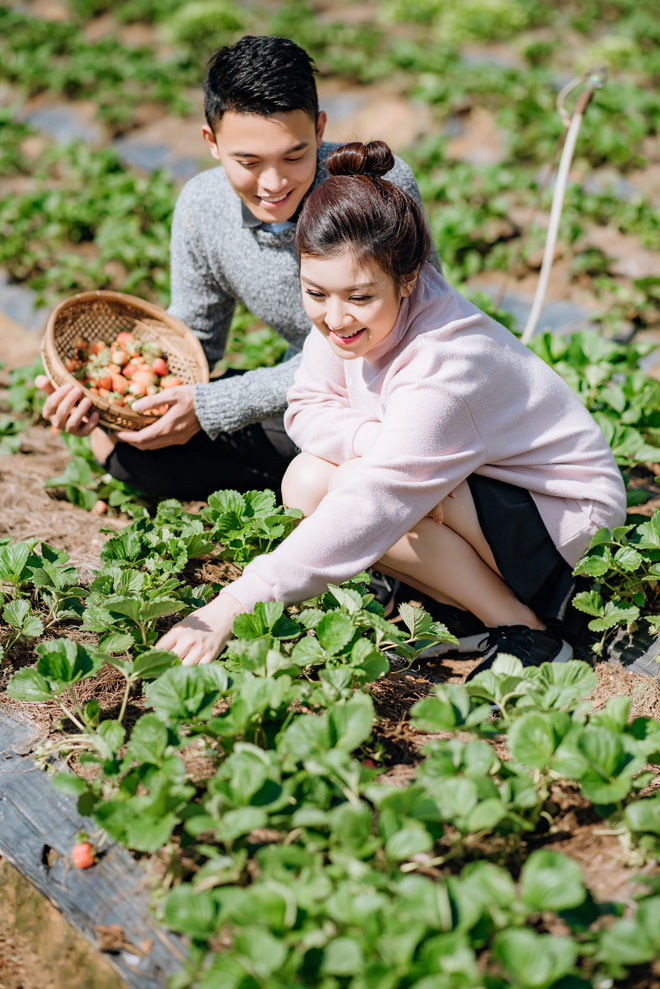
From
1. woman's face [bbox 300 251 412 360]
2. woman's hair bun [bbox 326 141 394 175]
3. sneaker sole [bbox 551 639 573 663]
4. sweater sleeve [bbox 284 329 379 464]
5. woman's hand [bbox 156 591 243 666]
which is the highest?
woman's hair bun [bbox 326 141 394 175]

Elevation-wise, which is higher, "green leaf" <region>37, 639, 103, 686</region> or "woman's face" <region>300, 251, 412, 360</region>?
"woman's face" <region>300, 251, 412, 360</region>

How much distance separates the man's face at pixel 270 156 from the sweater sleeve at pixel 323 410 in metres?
0.37

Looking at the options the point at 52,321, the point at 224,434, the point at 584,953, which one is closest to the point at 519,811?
the point at 584,953

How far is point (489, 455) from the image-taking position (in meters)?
1.90

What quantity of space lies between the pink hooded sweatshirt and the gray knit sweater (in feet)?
1.22

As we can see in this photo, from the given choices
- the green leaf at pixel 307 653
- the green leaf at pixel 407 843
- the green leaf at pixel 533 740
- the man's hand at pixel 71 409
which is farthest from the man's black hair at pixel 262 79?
the green leaf at pixel 407 843

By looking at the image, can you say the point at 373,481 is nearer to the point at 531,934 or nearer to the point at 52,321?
the point at 531,934

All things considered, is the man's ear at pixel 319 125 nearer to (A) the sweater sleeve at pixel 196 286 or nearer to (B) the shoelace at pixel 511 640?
(A) the sweater sleeve at pixel 196 286

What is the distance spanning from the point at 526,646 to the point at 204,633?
2.58 feet

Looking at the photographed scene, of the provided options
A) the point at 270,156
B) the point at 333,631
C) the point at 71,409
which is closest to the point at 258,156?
the point at 270,156

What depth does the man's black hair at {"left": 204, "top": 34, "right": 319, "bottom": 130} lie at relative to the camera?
1.98 m

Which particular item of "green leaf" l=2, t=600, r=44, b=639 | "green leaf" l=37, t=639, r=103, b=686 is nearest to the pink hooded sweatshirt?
"green leaf" l=37, t=639, r=103, b=686

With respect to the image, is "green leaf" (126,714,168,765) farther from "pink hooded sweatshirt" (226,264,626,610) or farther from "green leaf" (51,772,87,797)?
"pink hooded sweatshirt" (226,264,626,610)

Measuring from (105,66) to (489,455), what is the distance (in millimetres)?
6099
